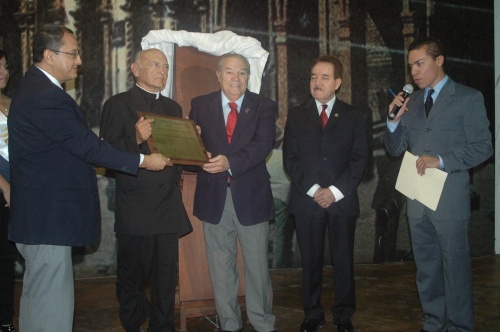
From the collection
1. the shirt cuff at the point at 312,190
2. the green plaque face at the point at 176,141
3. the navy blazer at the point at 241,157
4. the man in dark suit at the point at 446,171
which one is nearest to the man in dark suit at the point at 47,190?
the green plaque face at the point at 176,141

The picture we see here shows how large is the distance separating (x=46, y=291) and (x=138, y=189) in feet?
2.76

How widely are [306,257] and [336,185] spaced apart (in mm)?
511

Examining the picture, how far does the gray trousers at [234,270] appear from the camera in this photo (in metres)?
3.32

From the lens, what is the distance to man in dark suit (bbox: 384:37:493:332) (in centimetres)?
307

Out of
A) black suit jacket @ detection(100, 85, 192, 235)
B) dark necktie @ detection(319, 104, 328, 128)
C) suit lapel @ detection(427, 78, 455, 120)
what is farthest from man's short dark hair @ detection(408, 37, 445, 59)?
black suit jacket @ detection(100, 85, 192, 235)

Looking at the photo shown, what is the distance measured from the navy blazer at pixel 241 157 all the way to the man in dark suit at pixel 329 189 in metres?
0.27

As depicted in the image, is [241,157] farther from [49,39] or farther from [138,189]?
[49,39]

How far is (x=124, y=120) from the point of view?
3.20m

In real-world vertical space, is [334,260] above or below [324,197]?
below

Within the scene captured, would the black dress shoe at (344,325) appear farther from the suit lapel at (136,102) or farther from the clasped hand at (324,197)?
the suit lapel at (136,102)

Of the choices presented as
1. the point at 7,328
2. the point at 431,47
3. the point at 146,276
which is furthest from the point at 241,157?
the point at 7,328

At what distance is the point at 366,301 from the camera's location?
439 centimetres

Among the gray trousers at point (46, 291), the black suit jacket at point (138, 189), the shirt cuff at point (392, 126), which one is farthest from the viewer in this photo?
the shirt cuff at point (392, 126)

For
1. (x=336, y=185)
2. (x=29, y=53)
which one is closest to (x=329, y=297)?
(x=336, y=185)
